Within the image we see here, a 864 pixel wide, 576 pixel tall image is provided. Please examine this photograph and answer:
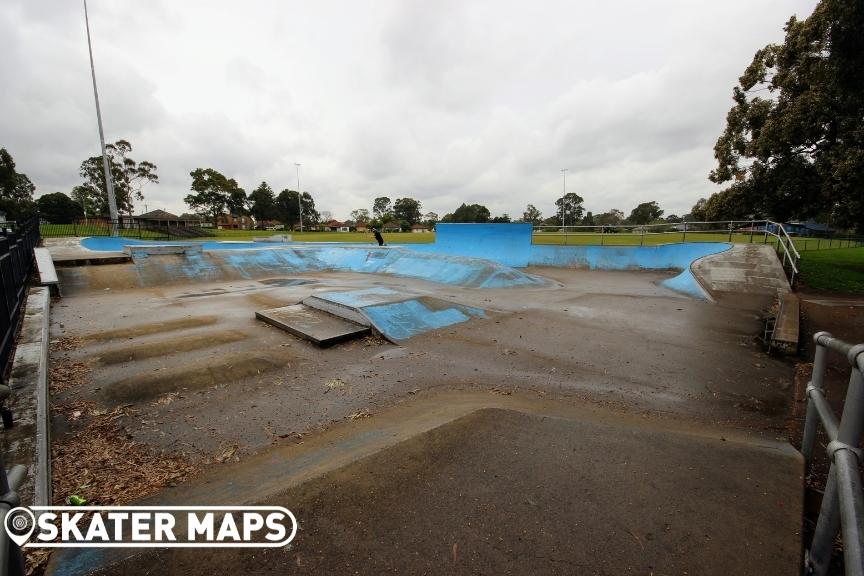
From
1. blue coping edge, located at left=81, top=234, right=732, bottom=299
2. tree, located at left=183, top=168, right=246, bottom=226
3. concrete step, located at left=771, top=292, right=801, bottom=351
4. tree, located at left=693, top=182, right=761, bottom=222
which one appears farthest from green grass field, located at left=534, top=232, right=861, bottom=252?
tree, located at left=183, top=168, right=246, bottom=226

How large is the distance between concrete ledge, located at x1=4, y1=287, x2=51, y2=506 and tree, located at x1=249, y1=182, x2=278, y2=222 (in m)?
98.2

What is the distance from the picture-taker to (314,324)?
7.82m

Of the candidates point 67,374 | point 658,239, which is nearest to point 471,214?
point 658,239

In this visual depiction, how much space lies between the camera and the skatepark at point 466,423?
7.71 feet

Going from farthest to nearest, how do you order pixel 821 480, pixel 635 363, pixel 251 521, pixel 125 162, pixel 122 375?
pixel 125 162 → pixel 635 363 → pixel 122 375 → pixel 821 480 → pixel 251 521

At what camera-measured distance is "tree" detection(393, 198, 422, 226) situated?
5536 inches

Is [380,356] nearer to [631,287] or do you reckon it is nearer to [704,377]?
[704,377]

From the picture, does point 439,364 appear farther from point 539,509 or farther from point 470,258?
point 470,258

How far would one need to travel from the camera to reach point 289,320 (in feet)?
26.4

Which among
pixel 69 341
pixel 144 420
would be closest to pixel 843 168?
pixel 144 420

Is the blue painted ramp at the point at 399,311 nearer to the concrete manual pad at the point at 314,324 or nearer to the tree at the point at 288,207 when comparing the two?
the concrete manual pad at the point at 314,324

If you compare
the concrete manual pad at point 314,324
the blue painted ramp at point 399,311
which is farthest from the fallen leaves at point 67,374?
the blue painted ramp at point 399,311

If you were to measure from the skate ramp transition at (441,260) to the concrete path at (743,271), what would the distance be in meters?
0.45

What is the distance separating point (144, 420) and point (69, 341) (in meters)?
4.32
